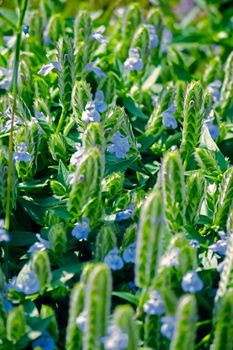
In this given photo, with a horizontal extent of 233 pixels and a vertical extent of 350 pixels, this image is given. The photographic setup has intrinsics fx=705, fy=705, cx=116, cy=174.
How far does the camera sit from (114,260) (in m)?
1.75

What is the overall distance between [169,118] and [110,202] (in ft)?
1.36

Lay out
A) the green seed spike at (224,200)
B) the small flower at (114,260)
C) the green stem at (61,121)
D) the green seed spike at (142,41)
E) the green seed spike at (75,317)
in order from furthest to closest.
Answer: the green seed spike at (142,41) → the green stem at (61,121) → the green seed spike at (224,200) → the small flower at (114,260) → the green seed spike at (75,317)

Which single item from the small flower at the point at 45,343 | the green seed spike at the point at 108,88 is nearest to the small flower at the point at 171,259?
the small flower at the point at 45,343

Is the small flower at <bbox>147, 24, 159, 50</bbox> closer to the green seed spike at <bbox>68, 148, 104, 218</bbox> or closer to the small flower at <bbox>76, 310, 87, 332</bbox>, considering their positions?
the green seed spike at <bbox>68, 148, 104, 218</bbox>

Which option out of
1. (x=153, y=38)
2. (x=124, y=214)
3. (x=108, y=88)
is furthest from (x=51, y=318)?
(x=153, y=38)

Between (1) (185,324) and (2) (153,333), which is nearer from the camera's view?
(1) (185,324)

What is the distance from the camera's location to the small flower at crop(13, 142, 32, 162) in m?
1.98

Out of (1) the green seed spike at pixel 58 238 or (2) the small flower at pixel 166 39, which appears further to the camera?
(2) the small flower at pixel 166 39

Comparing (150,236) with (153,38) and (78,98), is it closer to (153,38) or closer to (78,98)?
(78,98)

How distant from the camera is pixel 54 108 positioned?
2.55 meters

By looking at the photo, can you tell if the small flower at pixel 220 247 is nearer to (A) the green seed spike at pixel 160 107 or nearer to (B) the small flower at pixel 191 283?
(B) the small flower at pixel 191 283

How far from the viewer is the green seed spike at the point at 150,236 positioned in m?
1.51

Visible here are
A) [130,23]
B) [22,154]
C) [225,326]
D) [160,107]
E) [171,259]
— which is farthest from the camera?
[130,23]

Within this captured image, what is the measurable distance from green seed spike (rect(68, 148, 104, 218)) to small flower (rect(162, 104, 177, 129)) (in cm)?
60
